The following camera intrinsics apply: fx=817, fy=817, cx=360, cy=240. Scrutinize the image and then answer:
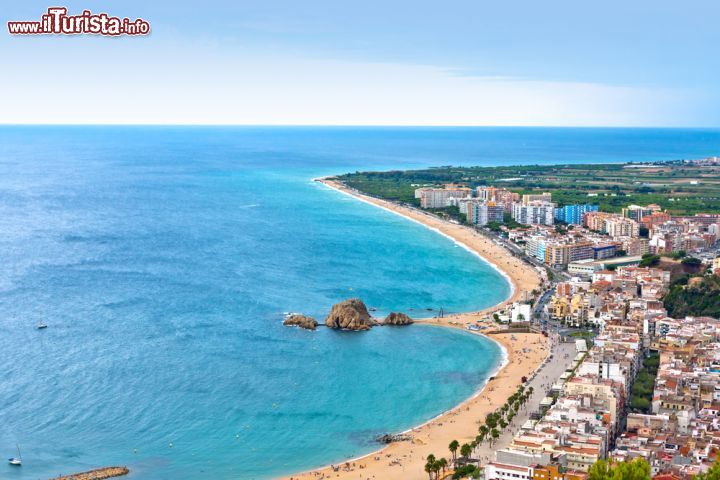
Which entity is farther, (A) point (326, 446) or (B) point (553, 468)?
(A) point (326, 446)

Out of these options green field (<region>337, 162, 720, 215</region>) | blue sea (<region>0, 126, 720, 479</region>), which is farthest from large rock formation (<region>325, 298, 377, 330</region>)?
green field (<region>337, 162, 720, 215</region>)

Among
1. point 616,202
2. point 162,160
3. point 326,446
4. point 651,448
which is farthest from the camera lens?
point 162,160

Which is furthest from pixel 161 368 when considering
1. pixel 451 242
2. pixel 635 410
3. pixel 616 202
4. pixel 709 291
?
pixel 616 202

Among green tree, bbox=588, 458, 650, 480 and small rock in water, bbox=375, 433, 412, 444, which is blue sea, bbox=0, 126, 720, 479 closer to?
small rock in water, bbox=375, 433, 412, 444

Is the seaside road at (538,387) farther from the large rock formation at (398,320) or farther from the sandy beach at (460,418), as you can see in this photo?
the large rock formation at (398,320)

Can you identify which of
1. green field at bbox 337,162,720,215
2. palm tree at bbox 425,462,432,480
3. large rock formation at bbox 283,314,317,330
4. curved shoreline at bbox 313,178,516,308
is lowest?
palm tree at bbox 425,462,432,480

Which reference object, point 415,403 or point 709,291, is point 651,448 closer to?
point 415,403
